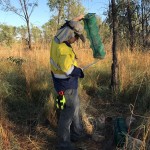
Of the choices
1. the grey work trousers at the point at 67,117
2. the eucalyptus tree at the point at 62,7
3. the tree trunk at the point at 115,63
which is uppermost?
the eucalyptus tree at the point at 62,7

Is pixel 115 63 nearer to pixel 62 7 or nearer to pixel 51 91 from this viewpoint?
pixel 51 91

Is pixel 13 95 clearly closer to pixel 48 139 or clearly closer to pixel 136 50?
pixel 48 139

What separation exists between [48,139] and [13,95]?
1431mm

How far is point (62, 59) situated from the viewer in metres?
4.00

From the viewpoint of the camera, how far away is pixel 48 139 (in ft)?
15.4

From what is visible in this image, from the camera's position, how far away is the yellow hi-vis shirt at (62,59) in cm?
400

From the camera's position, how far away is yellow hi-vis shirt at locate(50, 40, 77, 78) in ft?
13.1

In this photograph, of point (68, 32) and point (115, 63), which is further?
point (115, 63)

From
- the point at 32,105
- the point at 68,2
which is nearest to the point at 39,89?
the point at 32,105

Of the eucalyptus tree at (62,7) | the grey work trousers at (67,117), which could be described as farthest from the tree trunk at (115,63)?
the eucalyptus tree at (62,7)

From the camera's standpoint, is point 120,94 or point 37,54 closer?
point 120,94

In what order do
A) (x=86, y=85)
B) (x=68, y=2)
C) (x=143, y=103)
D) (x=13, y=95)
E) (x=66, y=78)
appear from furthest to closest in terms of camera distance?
1. (x=68, y=2)
2. (x=86, y=85)
3. (x=13, y=95)
4. (x=143, y=103)
5. (x=66, y=78)

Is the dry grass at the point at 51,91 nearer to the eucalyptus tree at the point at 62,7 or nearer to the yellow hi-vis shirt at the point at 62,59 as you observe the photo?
the yellow hi-vis shirt at the point at 62,59

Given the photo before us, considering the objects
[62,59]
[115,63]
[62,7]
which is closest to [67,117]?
[62,59]
